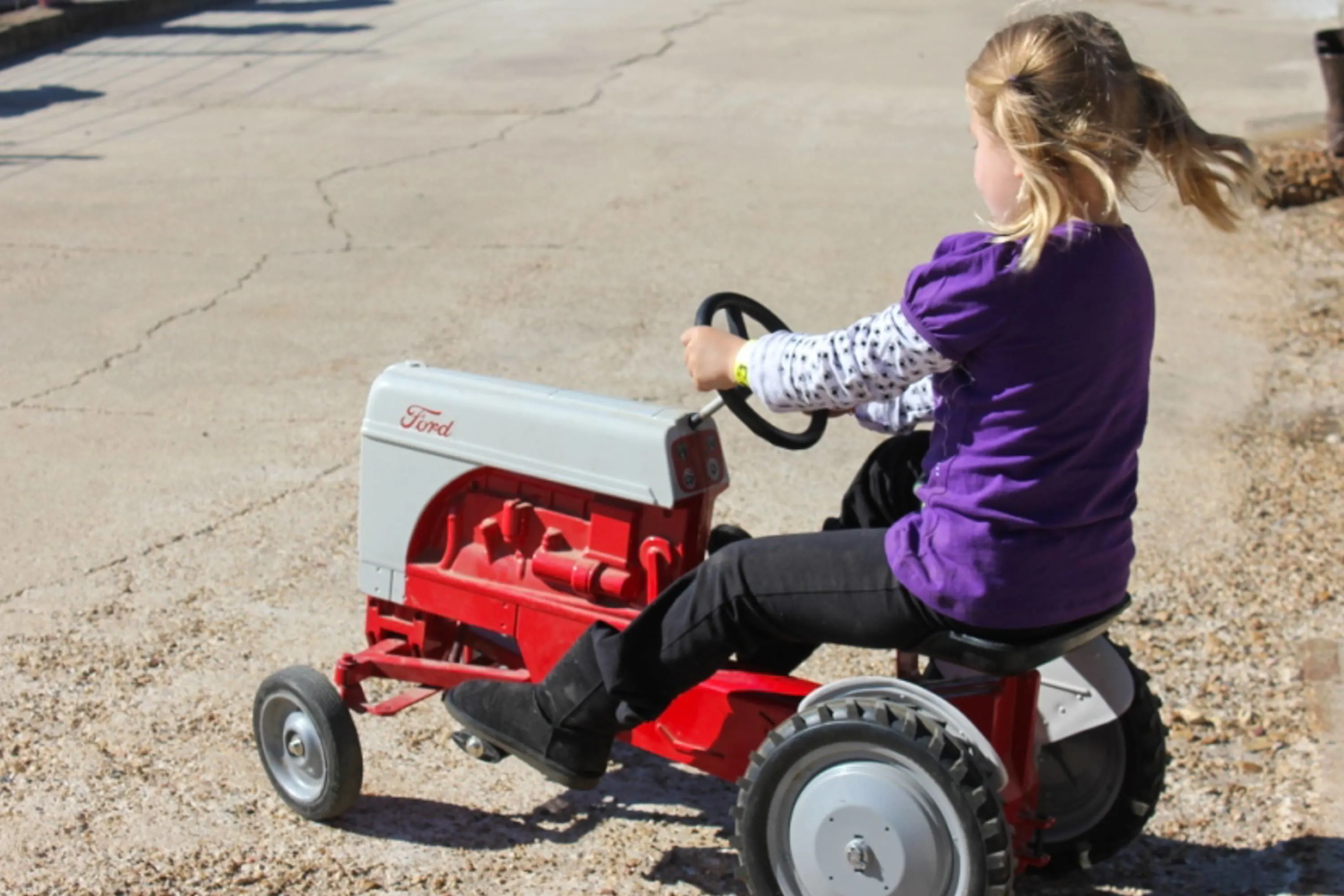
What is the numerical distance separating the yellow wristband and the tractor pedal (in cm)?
92

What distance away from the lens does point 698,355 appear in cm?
275

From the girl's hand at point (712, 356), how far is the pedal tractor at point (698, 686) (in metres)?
0.10

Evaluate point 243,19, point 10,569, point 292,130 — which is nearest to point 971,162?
point 292,130

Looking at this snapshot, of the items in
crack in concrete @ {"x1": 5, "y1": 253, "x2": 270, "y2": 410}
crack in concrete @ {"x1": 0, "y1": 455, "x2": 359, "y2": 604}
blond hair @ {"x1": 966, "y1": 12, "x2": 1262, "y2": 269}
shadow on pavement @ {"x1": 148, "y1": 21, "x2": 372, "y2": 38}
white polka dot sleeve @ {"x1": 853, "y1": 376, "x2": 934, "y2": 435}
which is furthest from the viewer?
shadow on pavement @ {"x1": 148, "y1": 21, "x2": 372, "y2": 38}

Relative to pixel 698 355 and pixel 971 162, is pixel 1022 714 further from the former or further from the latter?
pixel 971 162

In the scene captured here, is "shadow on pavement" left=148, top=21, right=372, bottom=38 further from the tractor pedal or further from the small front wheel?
the tractor pedal

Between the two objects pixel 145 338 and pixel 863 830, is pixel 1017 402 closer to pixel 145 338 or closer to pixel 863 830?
pixel 863 830

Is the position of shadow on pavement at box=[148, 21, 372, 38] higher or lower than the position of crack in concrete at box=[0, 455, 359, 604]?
higher

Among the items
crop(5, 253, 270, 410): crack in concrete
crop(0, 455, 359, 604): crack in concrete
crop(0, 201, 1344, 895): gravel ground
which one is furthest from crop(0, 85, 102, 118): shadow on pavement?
crop(0, 201, 1344, 895): gravel ground

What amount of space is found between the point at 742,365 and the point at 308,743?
1.24 meters

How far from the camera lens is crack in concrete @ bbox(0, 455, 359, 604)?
429 cm

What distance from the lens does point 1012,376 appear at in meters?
2.43

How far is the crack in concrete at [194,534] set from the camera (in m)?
4.29

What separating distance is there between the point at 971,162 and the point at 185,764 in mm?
6812
